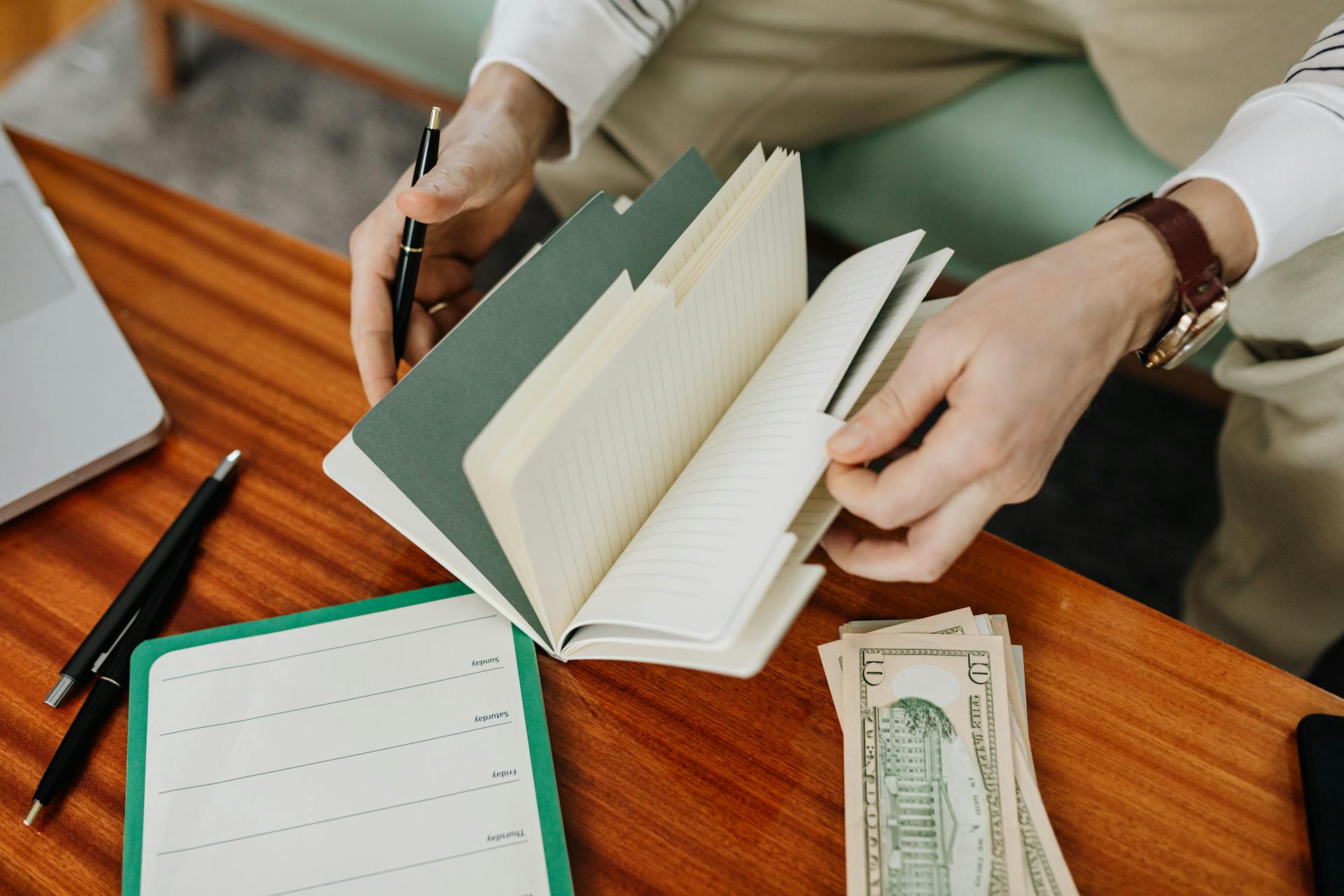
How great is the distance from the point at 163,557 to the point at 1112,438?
1279mm

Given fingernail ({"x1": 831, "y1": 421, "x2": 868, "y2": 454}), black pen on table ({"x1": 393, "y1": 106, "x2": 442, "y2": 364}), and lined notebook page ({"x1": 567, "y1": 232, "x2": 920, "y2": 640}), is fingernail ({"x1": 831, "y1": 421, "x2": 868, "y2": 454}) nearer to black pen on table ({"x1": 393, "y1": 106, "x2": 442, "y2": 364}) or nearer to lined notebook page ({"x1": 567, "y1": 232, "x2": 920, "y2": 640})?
lined notebook page ({"x1": 567, "y1": 232, "x2": 920, "y2": 640})

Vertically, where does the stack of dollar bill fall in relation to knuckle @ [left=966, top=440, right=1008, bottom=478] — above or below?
below

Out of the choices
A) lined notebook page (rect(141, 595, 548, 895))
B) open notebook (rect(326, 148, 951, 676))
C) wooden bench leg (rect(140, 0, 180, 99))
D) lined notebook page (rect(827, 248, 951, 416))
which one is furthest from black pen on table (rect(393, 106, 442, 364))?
wooden bench leg (rect(140, 0, 180, 99))

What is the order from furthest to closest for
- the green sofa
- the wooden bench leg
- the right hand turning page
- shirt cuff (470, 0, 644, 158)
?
the wooden bench leg, the green sofa, shirt cuff (470, 0, 644, 158), the right hand turning page

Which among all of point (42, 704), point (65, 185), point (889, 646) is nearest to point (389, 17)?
point (65, 185)

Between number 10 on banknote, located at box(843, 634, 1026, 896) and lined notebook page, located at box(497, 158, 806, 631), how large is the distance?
0.61 feet

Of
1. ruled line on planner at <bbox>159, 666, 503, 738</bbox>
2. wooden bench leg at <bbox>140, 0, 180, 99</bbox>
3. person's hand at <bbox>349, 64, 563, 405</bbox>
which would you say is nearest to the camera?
ruled line on planner at <bbox>159, 666, 503, 738</bbox>

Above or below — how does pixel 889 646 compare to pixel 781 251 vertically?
below

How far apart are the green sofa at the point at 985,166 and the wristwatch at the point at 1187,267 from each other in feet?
1.49

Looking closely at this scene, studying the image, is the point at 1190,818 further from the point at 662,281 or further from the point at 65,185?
the point at 65,185

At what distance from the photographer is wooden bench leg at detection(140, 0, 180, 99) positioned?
160cm

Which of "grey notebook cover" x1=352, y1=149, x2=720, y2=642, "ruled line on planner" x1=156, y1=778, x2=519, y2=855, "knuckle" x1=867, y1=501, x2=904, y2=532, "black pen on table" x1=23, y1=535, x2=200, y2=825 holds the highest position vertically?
"grey notebook cover" x1=352, y1=149, x2=720, y2=642

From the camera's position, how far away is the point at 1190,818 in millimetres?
531

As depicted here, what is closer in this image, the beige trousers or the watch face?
the watch face
